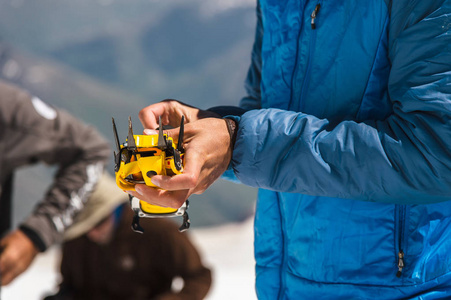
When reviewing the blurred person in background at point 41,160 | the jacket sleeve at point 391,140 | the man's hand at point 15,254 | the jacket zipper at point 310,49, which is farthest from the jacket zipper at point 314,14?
the man's hand at point 15,254

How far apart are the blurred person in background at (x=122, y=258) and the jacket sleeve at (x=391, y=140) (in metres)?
1.74

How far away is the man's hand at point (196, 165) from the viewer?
55 cm

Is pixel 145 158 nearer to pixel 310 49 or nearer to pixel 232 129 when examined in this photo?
pixel 232 129

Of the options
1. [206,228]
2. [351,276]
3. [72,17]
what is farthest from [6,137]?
[72,17]

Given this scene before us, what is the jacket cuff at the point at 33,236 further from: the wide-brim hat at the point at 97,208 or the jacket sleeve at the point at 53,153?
the wide-brim hat at the point at 97,208

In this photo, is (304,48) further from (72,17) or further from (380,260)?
(72,17)

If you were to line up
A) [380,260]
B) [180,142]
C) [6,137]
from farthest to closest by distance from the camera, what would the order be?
[6,137] < [380,260] < [180,142]

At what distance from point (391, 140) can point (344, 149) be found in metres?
0.05

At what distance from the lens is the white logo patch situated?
196 centimetres

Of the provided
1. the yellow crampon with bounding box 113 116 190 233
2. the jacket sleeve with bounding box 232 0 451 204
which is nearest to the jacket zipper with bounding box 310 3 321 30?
the jacket sleeve with bounding box 232 0 451 204

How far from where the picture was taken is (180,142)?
1.95ft

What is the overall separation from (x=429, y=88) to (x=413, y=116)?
0.04 meters

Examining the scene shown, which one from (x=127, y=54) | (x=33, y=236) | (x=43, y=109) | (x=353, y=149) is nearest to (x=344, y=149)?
(x=353, y=149)

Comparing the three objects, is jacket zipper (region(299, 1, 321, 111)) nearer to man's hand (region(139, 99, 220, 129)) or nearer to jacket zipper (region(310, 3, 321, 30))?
jacket zipper (region(310, 3, 321, 30))
